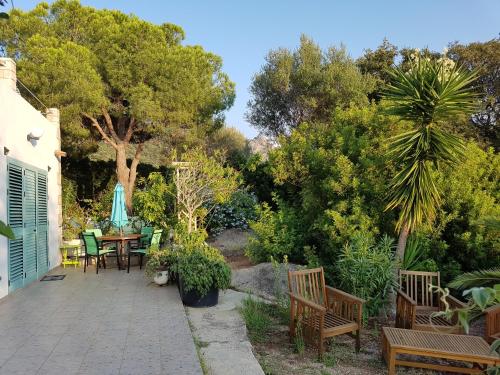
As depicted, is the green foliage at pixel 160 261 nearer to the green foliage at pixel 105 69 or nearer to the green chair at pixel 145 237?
the green chair at pixel 145 237

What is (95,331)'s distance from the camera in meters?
4.83

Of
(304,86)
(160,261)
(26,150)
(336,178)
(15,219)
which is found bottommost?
(160,261)

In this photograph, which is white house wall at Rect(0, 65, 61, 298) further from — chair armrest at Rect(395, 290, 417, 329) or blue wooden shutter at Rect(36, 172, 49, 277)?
chair armrest at Rect(395, 290, 417, 329)

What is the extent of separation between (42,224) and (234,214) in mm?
6404

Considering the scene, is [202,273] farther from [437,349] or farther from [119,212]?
[119,212]

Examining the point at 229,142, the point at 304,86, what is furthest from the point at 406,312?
the point at 229,142

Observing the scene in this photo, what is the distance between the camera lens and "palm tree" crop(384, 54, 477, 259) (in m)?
5.72

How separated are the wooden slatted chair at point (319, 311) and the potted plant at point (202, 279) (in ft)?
4.33

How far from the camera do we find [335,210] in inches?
293

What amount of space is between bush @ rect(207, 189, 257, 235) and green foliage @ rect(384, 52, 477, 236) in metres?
7.81

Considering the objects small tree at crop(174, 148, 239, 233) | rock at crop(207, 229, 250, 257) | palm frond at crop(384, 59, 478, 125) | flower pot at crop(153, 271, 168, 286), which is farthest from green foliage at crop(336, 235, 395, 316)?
rock at crop(207, 229, 250, 257)

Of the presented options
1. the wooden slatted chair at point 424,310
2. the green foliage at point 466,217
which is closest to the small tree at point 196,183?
the green foliage at point 466,217

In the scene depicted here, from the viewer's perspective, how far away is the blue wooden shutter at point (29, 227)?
7.55 meters

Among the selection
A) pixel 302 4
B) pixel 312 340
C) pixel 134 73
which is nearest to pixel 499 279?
pixel 312 340
